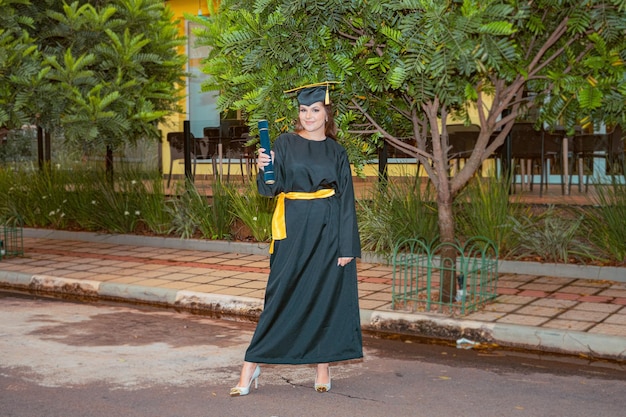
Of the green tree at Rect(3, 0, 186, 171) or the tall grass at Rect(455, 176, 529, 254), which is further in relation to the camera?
the green tree at Rect(3, 0, 186, 171)

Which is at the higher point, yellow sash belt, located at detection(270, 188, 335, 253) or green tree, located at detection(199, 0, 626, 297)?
green tree, located at detection(199, 0, 626, 297)

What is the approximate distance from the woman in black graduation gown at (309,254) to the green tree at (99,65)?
16.6ft

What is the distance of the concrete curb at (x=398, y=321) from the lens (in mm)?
6816

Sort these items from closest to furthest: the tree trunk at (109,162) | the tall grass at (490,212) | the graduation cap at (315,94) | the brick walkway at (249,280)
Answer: the graduation cap at (315,94) < the brick walkway at (249,280) < the tall grass at (490,212) < the tree trunk at (109,162)

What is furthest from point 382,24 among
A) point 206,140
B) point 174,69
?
point 206,140

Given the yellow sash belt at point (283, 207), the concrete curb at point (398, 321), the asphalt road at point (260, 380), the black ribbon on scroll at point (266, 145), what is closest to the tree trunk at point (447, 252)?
the concrete curb at point (398, 321)

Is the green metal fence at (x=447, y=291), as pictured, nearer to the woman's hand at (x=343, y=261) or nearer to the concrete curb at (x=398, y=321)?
the concrete curb at (x=398, y=321)

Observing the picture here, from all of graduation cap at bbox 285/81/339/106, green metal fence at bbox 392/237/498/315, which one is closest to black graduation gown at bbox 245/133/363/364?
graduation cap at bbox 285/81/339/106

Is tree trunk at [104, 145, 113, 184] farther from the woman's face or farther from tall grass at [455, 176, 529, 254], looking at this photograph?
the woman's face

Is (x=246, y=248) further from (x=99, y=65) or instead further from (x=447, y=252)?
(x=447, y=252)

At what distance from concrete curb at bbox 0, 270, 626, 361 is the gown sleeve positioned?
7.00 ft

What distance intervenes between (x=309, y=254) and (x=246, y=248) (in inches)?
245

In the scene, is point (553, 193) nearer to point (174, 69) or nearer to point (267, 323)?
point (174, 69)

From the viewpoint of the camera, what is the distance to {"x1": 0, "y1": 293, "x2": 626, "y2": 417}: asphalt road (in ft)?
17.7
